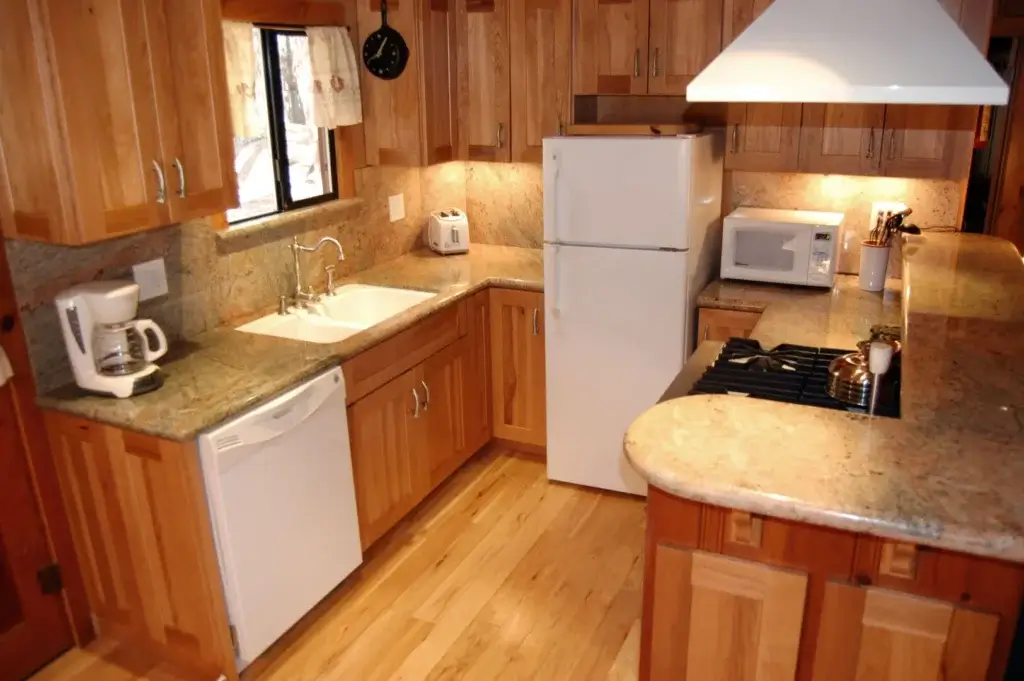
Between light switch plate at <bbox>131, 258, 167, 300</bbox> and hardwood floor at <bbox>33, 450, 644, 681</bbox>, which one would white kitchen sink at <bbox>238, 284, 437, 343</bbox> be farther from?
hardwood floor at <bbox>33, 450, 644, 681</bbox>

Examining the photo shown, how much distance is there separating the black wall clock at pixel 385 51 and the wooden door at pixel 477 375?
3.49ft

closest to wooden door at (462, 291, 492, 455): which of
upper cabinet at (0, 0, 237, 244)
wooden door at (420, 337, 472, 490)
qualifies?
wooden door at (420, 337, 472, 490)

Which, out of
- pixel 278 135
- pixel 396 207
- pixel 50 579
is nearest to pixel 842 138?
pixel 396 207

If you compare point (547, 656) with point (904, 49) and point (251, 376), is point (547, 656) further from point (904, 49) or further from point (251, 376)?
point (904, 49)

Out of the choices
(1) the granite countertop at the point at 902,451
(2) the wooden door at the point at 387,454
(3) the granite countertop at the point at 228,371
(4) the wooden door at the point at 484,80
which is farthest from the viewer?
(4) the wooden door at the point at 484,80

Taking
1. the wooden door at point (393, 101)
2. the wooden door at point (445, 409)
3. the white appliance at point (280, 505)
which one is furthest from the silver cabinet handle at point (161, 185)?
the wooden door at point (393, 101)

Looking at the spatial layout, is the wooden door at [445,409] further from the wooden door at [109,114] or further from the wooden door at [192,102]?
the wooden door at [109,114]

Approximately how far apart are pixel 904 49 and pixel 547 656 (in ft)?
6.65

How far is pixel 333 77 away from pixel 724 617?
2688 mm

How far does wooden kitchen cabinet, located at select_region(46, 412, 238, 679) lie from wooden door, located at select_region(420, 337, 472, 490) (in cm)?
116

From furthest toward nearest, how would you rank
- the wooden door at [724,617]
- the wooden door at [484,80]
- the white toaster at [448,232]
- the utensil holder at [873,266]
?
the white toaster at [448,232] → the wooden door at [484,80] → the utensil holder at [873,266] → the wooden door at [724,617]

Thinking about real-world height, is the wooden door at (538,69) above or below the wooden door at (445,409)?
above

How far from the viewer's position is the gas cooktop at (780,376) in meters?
2.08

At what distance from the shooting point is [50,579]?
2.61 metres
